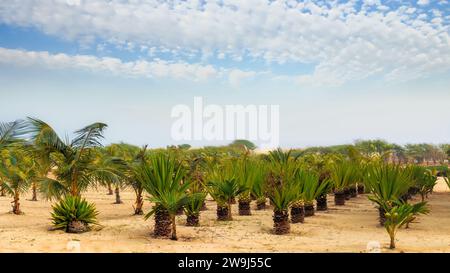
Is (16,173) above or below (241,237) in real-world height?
above

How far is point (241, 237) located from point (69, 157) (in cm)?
556

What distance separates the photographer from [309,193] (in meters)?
15.6

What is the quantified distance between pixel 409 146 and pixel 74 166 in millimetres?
84891

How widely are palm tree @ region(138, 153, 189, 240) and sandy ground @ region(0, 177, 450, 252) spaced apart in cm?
51

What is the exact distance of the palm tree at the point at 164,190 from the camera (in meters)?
10.5

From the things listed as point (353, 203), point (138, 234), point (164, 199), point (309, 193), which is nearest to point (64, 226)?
point (138, 234)

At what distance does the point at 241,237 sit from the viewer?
11453 mm

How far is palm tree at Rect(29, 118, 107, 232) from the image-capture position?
12.2m

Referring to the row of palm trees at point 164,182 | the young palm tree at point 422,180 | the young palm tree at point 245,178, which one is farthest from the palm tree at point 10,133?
the young palm tree at point 422,180

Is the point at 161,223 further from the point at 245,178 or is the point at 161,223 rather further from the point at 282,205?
the point at 245,178

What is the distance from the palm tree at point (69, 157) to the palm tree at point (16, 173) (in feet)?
3.54

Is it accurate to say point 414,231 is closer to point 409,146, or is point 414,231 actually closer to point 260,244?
point 260,244

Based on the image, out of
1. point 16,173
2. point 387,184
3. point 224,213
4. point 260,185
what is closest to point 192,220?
point 224,213

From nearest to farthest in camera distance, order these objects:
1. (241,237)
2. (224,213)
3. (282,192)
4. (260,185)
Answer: (241,237)
(282,192)
(224,213)
(260,185)
